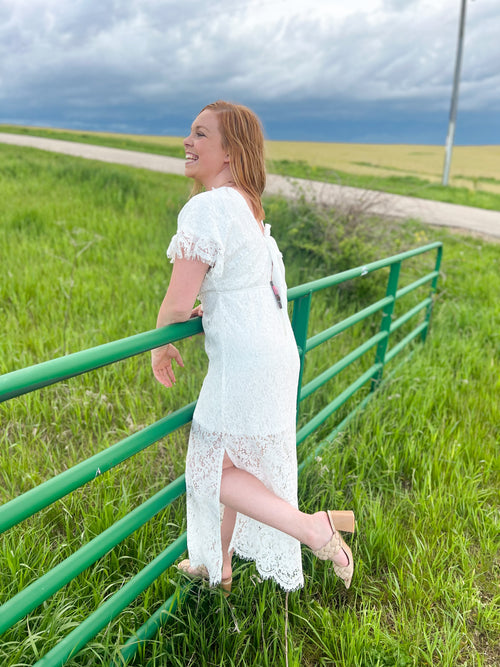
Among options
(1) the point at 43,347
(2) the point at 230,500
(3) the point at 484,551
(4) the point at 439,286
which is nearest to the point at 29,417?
(1) the point at 43,347

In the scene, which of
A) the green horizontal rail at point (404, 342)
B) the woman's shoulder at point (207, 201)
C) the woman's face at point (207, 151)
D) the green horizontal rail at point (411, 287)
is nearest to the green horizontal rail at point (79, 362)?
the woman's shoulder at point (207, 201)

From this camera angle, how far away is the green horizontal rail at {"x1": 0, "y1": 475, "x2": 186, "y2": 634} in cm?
111

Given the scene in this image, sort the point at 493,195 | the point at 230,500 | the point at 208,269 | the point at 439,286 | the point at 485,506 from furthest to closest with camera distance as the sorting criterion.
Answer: the point at 493,195 < the point at 439,286 < the point at 485,506 < the point at 230,500 < the point at 208,269

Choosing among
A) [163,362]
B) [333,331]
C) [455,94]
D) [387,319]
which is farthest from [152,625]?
[455,94]

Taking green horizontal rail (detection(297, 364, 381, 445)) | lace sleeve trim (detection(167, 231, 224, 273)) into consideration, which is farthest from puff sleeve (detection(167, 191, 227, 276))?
green horizontal rail (detection(297, 364, 381, 445))

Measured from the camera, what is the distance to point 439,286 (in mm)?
6242

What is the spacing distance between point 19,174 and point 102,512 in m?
8.79

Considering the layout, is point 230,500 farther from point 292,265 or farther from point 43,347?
point 292,265

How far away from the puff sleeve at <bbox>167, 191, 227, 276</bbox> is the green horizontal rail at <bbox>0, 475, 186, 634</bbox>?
0.70m

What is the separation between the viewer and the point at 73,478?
3.82 feet

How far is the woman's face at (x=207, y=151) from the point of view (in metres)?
1.47

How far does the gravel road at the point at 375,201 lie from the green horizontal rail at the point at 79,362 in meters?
4.34

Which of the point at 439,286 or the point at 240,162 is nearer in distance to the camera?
the point at 240,162

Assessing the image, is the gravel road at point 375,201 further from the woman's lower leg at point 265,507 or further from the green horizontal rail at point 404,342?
the woman's lower leg at point 265,507
